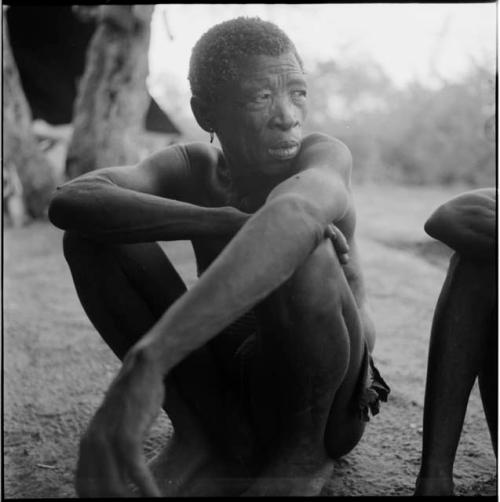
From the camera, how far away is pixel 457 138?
21.4ft

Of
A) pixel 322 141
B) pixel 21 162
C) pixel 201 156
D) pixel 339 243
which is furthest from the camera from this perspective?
pixel 21 162

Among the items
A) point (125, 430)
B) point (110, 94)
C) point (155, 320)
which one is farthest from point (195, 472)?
point (110, 94)

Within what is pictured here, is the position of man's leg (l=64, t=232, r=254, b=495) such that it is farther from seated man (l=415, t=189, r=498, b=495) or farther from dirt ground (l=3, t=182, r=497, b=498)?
seated man (l=415, t=189, r=498, b=495)

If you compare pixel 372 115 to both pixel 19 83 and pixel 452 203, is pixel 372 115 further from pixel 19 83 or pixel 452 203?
pixel 452 203

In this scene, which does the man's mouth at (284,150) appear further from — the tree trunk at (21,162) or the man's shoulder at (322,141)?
the tree trunk at (21,162)

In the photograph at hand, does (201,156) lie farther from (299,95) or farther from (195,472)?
(195,472)

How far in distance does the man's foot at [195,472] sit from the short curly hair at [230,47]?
95 centimetres

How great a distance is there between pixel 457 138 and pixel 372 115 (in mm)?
1612

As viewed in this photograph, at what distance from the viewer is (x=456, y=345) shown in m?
1.70

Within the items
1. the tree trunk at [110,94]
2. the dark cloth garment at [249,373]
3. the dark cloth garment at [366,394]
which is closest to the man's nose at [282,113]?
the dark cloth garment at [249,373]

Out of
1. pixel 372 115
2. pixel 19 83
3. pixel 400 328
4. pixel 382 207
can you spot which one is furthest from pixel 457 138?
pixel 19 83

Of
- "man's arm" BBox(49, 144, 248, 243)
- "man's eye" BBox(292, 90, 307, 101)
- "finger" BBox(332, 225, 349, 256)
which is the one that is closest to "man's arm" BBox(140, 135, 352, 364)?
"finger" BBox(332, 225, 349, 256)

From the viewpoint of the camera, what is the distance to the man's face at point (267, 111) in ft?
5.59

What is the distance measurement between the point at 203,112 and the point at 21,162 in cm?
465
